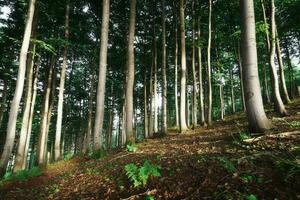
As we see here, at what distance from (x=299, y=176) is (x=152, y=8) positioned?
62.8 feet

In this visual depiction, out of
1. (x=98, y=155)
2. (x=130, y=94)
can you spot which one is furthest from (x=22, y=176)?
(x=130, y=94)

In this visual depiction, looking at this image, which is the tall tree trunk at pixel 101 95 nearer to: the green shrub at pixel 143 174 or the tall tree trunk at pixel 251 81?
the green shrub at pixel 143 174

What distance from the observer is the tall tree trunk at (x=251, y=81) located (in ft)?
22.5

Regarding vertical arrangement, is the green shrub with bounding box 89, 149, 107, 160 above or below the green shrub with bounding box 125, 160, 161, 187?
below

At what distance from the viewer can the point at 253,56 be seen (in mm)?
7043

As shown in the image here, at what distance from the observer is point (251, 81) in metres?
6.97

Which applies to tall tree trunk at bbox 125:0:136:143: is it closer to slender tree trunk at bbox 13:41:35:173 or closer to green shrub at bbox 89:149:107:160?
green shrub at bbox 89:149:107:160

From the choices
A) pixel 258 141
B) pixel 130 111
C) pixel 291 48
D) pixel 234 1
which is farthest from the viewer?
pixel 291 48

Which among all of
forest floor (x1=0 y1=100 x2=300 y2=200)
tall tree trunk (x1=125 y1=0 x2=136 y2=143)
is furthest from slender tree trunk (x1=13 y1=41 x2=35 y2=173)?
tall tree trunk (x1=125 y1=0 x2=136 y2=143)

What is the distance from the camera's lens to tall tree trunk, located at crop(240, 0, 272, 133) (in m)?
6.86

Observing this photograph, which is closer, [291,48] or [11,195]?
[11,195]

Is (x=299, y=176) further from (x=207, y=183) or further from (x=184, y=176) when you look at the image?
(x=184, y=176)

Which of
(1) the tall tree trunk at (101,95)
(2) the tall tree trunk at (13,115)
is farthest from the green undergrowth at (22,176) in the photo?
(1) the tall tree trunk at (101,95)

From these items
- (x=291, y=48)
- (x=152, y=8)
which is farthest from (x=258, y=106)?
(x=291, y=48)
